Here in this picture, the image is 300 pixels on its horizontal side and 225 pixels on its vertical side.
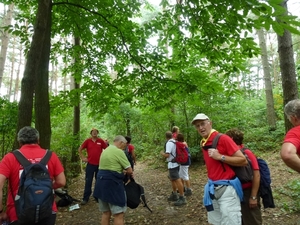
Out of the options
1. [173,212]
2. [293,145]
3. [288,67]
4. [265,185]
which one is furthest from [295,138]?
[173,212]

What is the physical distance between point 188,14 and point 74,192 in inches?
283

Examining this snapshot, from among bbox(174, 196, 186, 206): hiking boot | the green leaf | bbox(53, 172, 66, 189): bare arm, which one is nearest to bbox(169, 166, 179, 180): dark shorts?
bbox(174, 196, 186, 206): hiking boot

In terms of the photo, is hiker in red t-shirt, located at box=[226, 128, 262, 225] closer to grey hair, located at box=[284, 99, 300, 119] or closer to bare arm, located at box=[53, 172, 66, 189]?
grey hair, located at box=[284, 99, 300, 119]

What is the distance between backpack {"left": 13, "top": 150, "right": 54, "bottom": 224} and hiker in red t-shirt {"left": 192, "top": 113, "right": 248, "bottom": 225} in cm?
204

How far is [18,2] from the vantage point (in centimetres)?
686

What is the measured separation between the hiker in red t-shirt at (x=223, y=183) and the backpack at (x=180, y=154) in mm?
3145

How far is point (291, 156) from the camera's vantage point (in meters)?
2.09

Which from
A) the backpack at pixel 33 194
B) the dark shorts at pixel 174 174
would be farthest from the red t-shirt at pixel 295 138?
the dark shorts at pixel 174 174

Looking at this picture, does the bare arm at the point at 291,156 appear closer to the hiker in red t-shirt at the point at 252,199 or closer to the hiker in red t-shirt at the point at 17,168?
the hiker in red t-shirt at the point at 252,199

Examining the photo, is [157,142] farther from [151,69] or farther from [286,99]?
[286,99]

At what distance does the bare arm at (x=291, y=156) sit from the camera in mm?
2068

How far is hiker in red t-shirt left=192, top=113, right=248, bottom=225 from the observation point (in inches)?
117

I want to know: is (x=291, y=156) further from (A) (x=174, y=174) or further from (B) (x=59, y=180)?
(A) (x=174, y=174)

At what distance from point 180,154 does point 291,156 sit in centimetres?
445
